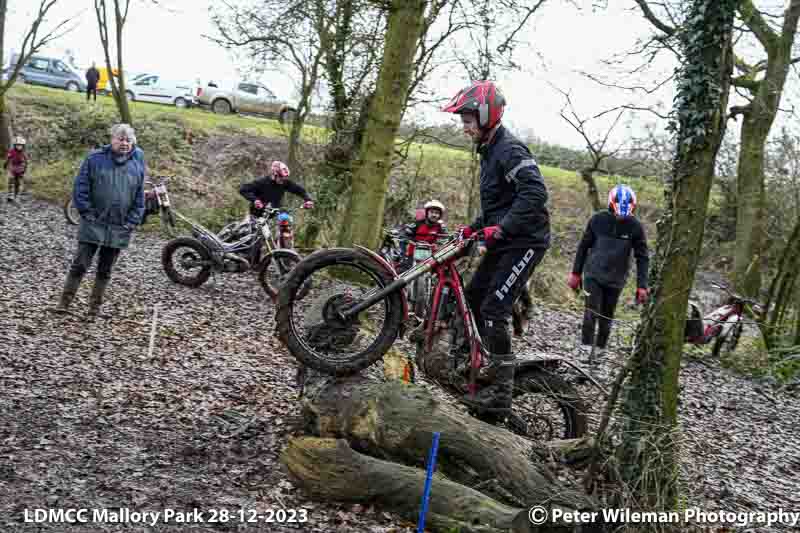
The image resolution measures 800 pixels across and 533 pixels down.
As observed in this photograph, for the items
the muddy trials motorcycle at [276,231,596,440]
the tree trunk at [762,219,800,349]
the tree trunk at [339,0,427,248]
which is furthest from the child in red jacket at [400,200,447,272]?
the muddy trials motorcycle at [276,231,596,440]

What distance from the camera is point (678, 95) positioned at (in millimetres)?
4629

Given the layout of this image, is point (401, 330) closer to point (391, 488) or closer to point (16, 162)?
point (391, 488)

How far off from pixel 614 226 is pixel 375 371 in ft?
14.9

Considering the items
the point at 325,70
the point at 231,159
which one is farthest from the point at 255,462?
the point at 231,159

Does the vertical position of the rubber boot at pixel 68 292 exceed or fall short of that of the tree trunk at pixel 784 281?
it falls short

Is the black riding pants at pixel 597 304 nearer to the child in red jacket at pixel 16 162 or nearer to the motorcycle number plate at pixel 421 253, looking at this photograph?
the motorcycle number plate at pixel 421 253

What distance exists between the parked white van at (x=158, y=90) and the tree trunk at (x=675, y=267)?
29910 millimetres

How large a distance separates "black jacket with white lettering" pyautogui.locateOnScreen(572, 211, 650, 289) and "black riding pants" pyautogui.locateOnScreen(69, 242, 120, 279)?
5.52 m

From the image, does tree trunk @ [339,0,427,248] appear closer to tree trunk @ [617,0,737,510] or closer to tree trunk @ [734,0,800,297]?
tree trunk @ [617,0,737,510]

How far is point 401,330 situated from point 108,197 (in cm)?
472

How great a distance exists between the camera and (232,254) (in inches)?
473

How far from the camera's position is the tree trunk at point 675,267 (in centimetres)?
452

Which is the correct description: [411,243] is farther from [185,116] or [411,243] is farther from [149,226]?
[185,116]

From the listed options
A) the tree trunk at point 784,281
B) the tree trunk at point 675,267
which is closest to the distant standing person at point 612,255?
the tree trunk at point 784,281
